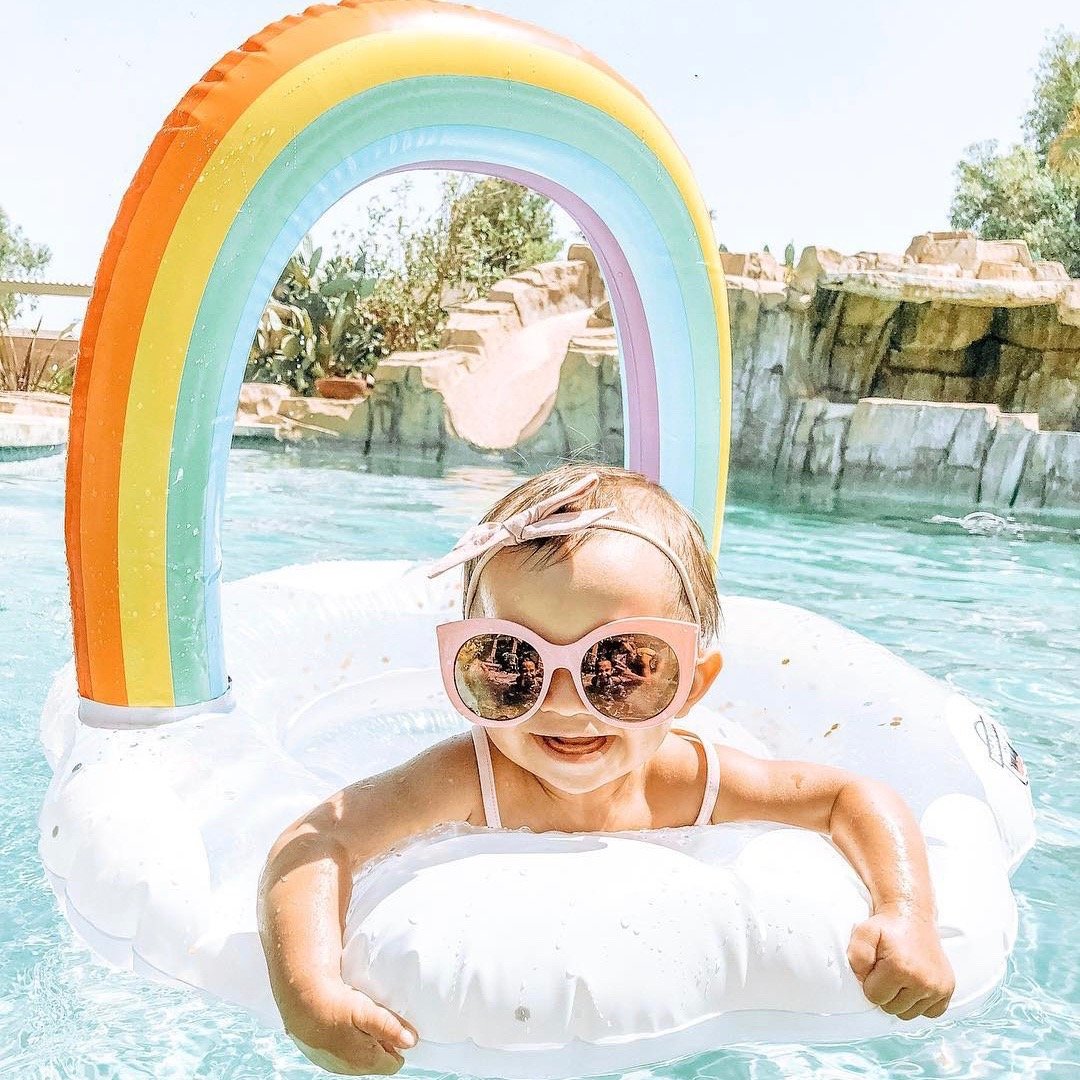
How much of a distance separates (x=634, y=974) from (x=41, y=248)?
113 feet

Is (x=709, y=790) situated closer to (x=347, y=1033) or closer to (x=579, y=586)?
(x=579, y=586)

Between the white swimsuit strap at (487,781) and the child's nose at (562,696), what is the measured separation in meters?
0.19

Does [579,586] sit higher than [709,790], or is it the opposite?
[579,586]

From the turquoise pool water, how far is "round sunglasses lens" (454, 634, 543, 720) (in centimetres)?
46

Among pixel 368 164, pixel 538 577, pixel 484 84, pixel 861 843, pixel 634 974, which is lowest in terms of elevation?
pixel 634 974

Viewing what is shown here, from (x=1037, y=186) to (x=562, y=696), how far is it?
23.5 m

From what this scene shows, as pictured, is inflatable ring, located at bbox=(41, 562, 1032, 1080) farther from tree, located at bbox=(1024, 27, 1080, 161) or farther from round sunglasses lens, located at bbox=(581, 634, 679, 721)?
tree, located at bbox=(1024, 27, 1080, 161)

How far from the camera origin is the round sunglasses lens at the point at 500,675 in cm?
149

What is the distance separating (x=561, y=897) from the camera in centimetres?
139

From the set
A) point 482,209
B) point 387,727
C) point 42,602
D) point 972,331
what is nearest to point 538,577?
point 387,727

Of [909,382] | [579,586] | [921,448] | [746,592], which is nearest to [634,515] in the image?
[579,586]

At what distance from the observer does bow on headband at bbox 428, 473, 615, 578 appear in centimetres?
151

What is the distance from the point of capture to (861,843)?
1593mm

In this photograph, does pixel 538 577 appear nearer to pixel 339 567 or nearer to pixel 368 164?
pixel 368 164
